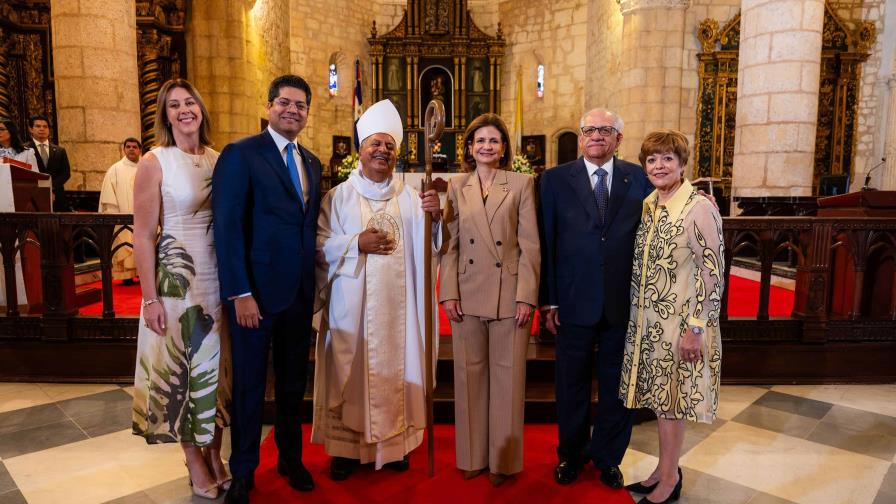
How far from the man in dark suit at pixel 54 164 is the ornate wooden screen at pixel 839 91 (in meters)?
12.0

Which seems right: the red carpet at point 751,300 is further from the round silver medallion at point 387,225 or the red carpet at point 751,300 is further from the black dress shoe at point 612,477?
the round silver medallion at point 387,225

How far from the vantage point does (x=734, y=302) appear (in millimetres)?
5312

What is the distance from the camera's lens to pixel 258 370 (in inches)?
96.6

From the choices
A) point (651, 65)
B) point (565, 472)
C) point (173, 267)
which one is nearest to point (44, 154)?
point (173, 267)

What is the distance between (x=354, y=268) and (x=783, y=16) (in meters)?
5.86

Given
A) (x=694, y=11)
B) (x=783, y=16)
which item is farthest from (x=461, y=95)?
(x=783, y=16)

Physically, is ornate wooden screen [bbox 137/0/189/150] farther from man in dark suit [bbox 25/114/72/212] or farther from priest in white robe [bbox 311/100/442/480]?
priest in white robe [bbox 311/100/442/480]

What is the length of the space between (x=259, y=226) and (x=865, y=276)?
15.3 feet

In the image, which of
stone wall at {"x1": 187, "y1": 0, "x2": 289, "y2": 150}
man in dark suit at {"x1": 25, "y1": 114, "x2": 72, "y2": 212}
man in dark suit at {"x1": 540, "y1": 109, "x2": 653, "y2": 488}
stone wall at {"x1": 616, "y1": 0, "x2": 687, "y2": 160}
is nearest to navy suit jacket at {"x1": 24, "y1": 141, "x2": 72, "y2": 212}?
man in dark suit at {"x1": 25, "y1": 114, "x2": 72, "y2": 212}

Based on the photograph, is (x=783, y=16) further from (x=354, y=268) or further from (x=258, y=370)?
(x=258, y=370)

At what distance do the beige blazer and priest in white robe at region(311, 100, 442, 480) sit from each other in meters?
0.15

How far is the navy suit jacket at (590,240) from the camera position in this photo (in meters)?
2.50

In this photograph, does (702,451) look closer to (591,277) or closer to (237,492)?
(591,277)

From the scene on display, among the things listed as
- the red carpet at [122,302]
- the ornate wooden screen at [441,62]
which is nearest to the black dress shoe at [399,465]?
the red carpet at [122,302]
